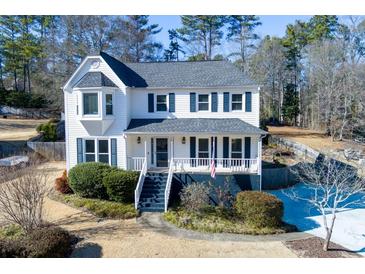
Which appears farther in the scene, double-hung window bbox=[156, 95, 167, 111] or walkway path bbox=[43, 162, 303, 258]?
double-hung window bbox=[156, 95, 167, 111]

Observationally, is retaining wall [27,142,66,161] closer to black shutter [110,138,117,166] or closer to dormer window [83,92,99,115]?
black shutter [110,138,117,166]

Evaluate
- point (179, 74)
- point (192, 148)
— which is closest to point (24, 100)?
point (179, 74)

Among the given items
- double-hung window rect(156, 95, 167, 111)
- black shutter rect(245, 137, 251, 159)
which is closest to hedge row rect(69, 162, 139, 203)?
double-hung window rect(156, 95, 167, 111)

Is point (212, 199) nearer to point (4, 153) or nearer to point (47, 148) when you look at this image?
point (47, 148)

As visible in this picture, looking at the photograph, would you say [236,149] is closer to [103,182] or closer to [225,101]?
[225,101]

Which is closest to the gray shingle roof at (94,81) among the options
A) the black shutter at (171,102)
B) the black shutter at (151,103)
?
the black shutter at (151,103)

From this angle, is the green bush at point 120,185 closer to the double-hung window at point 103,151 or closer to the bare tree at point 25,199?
the double-hung window at point 103,151

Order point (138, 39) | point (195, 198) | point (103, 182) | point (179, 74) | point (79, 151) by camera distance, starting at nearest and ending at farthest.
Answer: point (195, 198) → point (103, 182) → point (79, 151) → point (179, 74) → point (138, 39)
